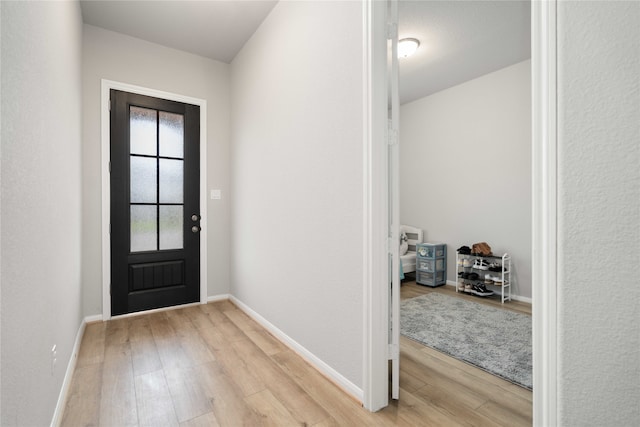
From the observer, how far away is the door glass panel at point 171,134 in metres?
3.35

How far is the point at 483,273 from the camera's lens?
4004 mm

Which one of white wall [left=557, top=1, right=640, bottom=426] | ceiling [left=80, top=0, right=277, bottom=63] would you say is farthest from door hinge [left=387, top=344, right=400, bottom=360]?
ceiling [left=80, top=0, right=277, bottom=63]

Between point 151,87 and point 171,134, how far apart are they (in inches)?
19.8

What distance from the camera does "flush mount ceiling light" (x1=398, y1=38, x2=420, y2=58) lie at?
3211 millimetres

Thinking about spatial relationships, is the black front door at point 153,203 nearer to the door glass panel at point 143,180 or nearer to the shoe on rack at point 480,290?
the door glass panel at point 143,180

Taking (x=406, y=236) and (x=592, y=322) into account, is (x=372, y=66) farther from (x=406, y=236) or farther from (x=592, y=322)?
(x=406, y=236)

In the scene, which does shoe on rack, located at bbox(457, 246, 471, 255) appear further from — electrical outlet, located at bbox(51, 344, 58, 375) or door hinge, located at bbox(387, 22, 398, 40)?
electrical outlet, located at bbox(51, 344, 58, 375)

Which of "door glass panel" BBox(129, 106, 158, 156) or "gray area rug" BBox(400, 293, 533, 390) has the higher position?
"door glass panel" BBox(129, 106, 158, 156)

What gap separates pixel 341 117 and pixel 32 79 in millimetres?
1440

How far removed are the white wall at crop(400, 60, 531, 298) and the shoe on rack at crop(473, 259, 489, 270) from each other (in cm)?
25

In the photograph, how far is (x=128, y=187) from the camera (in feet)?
10.4

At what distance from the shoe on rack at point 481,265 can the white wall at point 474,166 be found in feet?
0.82

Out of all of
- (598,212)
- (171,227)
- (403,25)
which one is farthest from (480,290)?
(171,227)

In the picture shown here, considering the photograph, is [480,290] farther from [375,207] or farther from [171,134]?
[171,134]
